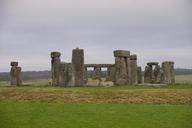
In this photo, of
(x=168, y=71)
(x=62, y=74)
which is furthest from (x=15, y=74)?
(x=168, y=71)

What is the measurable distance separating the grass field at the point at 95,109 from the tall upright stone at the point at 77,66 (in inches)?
369

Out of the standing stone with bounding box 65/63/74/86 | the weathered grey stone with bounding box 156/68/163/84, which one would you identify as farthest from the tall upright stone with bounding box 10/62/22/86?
the weathered grey stone with bounding box 156/68/163/84

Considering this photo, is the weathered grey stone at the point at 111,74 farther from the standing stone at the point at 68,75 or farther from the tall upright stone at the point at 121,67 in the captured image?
the standing stone at the point at 68,75

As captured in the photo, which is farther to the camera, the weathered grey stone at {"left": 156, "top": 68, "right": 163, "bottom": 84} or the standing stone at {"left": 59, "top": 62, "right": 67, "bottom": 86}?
the weathered grey stone at {"left": 156, "top": 68, "right": 163, "bottom": 84}

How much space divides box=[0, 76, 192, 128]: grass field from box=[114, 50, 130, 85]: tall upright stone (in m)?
12.4

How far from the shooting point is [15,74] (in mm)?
43031

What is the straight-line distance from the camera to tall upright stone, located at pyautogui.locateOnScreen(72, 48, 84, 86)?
35719mm

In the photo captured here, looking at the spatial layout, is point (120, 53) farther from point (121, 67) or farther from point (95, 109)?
point (95, 109)

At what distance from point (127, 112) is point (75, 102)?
183 inches

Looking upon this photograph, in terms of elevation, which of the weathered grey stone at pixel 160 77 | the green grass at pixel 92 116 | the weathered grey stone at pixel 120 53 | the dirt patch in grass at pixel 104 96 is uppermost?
the weathered grey stone at pixel 120 53

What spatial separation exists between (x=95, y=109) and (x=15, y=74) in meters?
24.8

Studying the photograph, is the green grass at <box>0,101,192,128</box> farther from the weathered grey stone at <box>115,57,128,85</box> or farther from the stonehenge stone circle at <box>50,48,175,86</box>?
the weathered grey stone at <box>115,57,128,85</box>

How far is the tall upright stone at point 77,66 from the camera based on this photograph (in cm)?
3572

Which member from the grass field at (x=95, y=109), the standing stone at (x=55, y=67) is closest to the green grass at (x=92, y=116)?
the grass field at (x=95, y=109)
